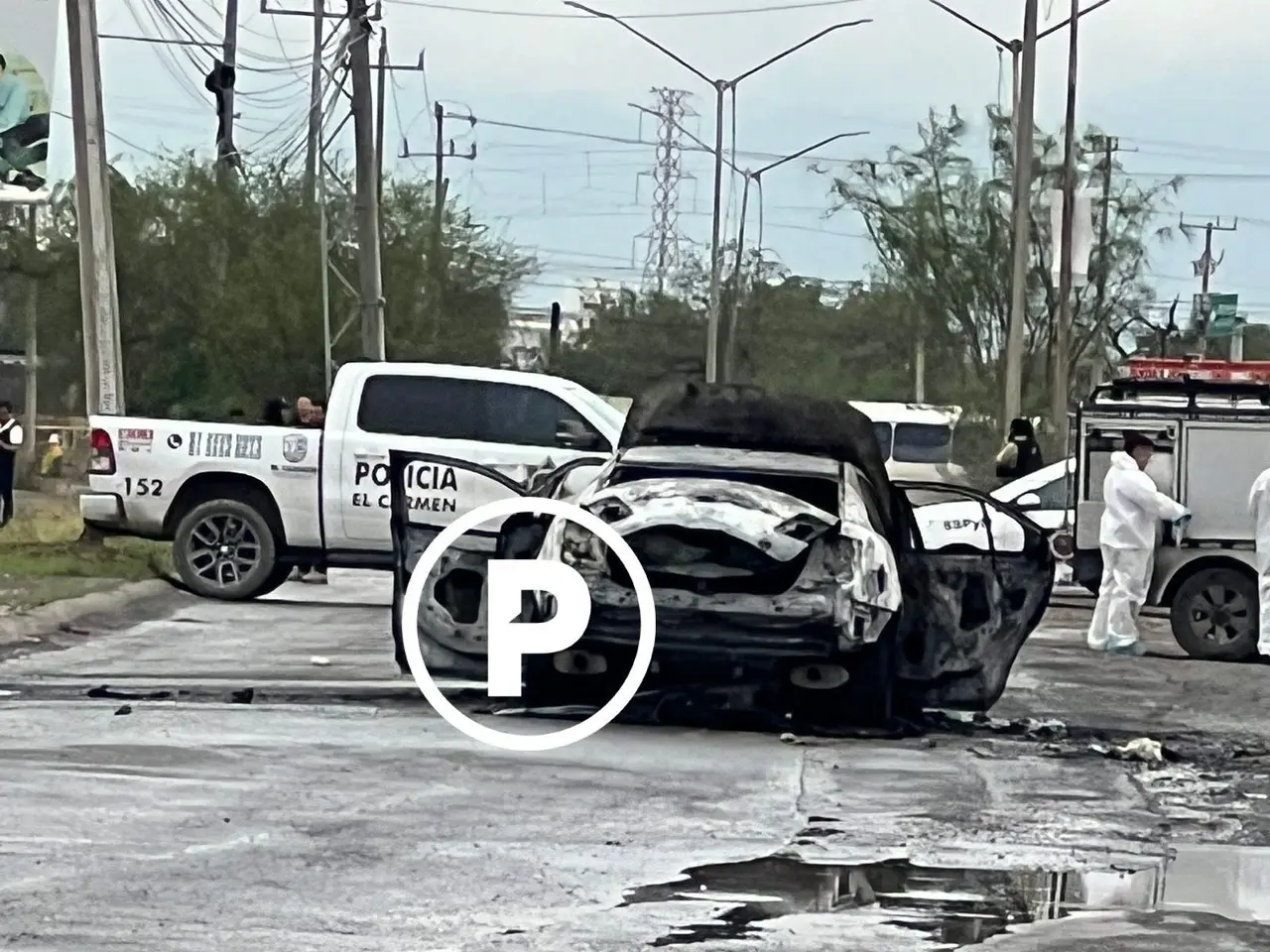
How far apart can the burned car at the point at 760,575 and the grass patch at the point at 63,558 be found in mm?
6126

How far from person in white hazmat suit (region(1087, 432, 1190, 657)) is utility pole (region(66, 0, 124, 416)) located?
1178 cm

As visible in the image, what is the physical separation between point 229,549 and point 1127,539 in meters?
6.97

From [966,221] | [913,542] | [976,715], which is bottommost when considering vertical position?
[976,715]

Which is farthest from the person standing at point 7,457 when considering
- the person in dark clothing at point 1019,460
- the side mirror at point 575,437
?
the side mirror at point 575,437

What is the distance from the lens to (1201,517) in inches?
696

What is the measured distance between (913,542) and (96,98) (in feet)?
50.5

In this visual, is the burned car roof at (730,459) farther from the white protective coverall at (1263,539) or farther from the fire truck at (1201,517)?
the fire truck at (1201,517)

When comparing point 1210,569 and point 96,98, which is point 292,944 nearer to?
point 1210,569

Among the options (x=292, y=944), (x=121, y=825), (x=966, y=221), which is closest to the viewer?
(x=292, y=944)

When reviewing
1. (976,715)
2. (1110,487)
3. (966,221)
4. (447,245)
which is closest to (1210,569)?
(1110,487)

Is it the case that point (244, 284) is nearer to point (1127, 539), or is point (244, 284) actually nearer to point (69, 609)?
point (69, 609)

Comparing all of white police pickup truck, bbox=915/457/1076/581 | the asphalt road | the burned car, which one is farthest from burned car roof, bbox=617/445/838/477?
white police pickup truck, bbox=915/457/1076/581

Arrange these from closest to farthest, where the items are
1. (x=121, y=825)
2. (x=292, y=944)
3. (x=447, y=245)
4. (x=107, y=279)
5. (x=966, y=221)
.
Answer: (x=292, y=944), (x=121, y=825), (x=107, y=279), (x=966, y=221), (x=447, y=245)

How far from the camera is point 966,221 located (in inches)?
1678
